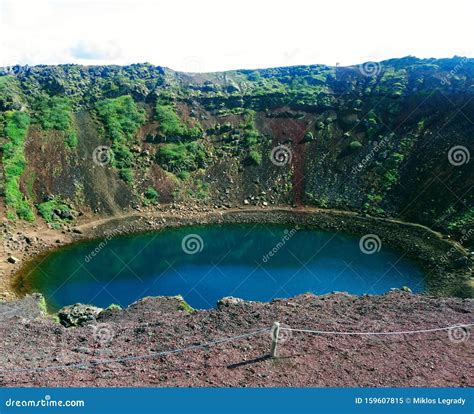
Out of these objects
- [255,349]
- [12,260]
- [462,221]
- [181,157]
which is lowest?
[255,349]

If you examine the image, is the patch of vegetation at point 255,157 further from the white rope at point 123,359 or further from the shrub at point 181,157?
the white rope at point 123,359

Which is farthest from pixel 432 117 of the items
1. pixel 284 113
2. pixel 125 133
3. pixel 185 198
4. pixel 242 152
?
pixel 125 133

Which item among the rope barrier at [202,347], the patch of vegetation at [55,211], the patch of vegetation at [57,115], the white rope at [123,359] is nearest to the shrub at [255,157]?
the patch of vegetation at [57,115]

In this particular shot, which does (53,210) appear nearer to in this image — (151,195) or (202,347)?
(151,195)

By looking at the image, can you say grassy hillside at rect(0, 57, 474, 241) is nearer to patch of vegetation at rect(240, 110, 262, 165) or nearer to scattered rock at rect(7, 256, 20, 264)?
patch of vegetation at rect(240, 110, 262, 165)

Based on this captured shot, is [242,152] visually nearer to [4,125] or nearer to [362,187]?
[362,187]

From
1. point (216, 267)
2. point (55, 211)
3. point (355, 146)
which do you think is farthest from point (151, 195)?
point (355, 146)
